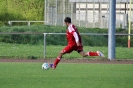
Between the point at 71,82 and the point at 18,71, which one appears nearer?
the point at 71,82

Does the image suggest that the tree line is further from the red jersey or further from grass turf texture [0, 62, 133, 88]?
the red jersey

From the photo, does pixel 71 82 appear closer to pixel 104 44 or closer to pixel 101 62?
pixel 101 62

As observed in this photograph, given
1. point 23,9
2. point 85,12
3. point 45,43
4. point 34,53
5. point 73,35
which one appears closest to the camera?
point 73,35

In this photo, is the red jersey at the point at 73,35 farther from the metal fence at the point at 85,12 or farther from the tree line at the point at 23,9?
the tree line at the point at 23,9

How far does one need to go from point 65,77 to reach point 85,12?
40.0 meters

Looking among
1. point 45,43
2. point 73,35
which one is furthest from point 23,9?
point 73,35

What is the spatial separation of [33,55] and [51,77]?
11.7 metres

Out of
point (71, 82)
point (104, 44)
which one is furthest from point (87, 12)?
point (71, 82)

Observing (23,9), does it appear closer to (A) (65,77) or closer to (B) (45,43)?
(B) (45,43)

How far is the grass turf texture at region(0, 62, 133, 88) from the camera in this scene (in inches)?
696

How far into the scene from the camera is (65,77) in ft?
65.8

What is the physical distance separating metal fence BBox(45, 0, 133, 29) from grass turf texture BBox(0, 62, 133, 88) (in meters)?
32.0

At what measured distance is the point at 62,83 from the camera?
1814 centimetres

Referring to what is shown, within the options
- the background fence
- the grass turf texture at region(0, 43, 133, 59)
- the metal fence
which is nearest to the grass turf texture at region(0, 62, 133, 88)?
the grass turf texture at region(0, 43, 133, 59)
